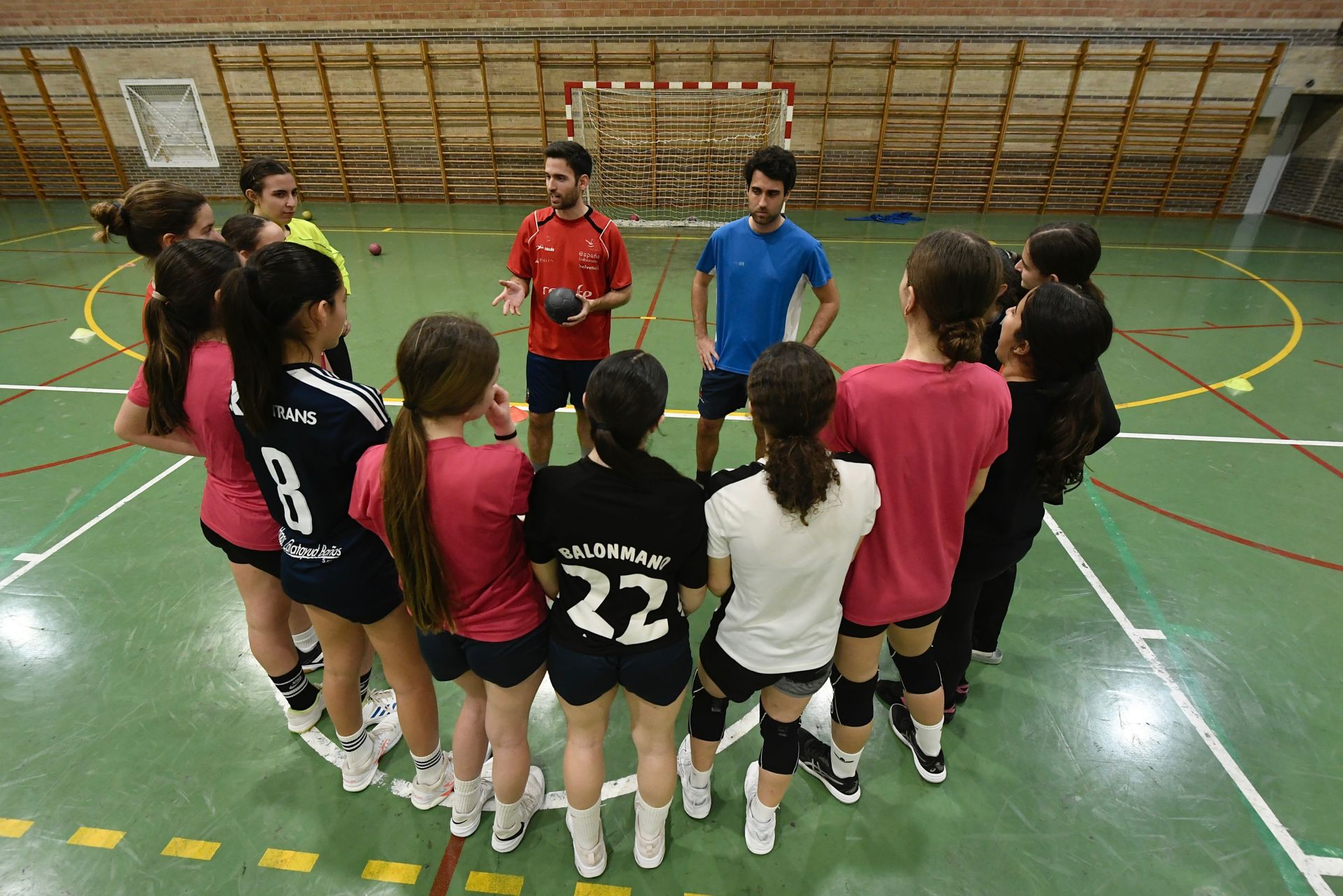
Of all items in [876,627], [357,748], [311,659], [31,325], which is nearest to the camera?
[876,627]

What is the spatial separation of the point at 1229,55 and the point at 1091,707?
1519cm

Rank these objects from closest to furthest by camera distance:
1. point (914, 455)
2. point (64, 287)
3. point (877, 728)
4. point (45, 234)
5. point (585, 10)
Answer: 1. point (914, 455)
2. point (877, 728)
3. point (64, 287)
4. point (45, 234)
5. point (585, 10)

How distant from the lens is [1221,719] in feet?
9.00

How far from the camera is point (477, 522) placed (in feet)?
5.31

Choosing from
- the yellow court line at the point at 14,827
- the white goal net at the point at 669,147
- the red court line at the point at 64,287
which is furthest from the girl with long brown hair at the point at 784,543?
the white goal net at the point at 669,147

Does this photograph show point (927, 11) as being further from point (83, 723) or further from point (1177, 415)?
point (83, 723)

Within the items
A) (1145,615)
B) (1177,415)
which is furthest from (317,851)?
(1177,415)

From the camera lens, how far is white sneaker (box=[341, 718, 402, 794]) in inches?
96.6

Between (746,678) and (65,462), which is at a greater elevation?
(746,678)

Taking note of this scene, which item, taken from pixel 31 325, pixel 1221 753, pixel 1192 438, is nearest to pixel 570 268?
pixel 1221 753

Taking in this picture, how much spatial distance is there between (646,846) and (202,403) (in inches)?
83.2

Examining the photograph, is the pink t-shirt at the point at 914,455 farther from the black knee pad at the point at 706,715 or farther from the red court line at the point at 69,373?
the red court line at the point at 69,373

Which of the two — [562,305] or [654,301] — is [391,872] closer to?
[562,305]

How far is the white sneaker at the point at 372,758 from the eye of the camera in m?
2.45
